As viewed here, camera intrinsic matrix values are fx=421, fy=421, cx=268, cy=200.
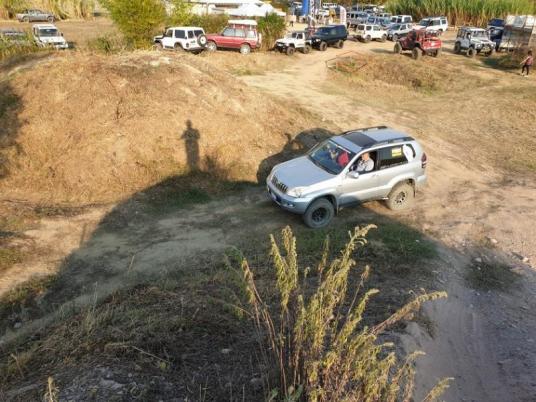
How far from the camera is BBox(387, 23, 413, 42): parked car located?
35625mm

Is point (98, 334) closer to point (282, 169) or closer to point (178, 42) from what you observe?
point (282, 169)

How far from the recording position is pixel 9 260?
26.7 feet

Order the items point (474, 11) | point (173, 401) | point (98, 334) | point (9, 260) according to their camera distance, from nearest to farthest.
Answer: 1. point (173, 401)
2. point (98, 334)
3. point (9, 260)
4. point (474, 11)

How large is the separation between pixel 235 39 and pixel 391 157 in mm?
20946

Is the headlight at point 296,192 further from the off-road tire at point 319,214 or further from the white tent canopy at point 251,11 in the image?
the white tent canopy at point 251,11

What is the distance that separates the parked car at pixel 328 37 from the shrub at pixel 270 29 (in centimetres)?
257

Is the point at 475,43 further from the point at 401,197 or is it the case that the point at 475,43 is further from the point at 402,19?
the point at 401,197

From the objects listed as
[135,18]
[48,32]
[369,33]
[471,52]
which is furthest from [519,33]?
[48,32]

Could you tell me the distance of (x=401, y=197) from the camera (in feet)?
36.2

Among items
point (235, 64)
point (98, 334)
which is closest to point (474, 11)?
point (235, 64)

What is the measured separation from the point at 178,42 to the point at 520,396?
25.6 metres

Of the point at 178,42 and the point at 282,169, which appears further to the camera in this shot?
the point at 178,42

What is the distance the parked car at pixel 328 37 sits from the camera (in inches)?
1258

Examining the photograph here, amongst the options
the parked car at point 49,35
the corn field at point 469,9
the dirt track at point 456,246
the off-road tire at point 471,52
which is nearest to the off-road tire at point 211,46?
the parked car at point 49,35
